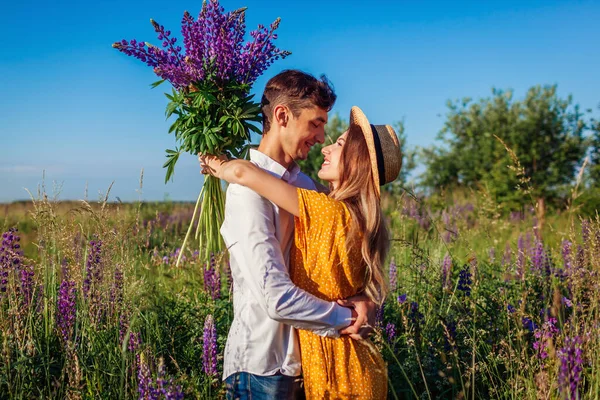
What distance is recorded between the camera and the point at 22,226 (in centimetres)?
1441

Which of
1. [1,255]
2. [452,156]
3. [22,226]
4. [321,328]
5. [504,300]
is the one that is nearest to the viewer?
[321,328]

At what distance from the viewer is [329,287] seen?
2.37 meters

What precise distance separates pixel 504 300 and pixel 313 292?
2.02 m

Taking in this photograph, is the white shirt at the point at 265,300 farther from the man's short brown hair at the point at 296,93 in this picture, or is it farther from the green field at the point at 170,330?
the man's short brown hair at the point at 296,93

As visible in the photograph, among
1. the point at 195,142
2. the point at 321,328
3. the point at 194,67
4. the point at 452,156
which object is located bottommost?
the point at 321,328

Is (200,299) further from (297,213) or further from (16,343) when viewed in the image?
(297,213)

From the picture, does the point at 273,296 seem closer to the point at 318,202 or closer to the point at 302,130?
the point at 318,202

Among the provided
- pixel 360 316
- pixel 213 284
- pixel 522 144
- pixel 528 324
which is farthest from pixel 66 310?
pixel 522 144

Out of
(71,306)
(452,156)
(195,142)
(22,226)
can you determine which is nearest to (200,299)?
(71,306)

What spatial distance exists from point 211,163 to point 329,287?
883 mm

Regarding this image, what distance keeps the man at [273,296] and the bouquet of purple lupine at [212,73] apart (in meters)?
0.22

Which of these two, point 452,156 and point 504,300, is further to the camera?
point 452,156

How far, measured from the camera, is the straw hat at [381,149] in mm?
2588

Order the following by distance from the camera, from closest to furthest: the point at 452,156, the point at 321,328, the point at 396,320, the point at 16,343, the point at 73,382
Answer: the point at 321,328 < the point at 73,382 < the point at 16,343 < the point at 396,320 < the point at 452,156
